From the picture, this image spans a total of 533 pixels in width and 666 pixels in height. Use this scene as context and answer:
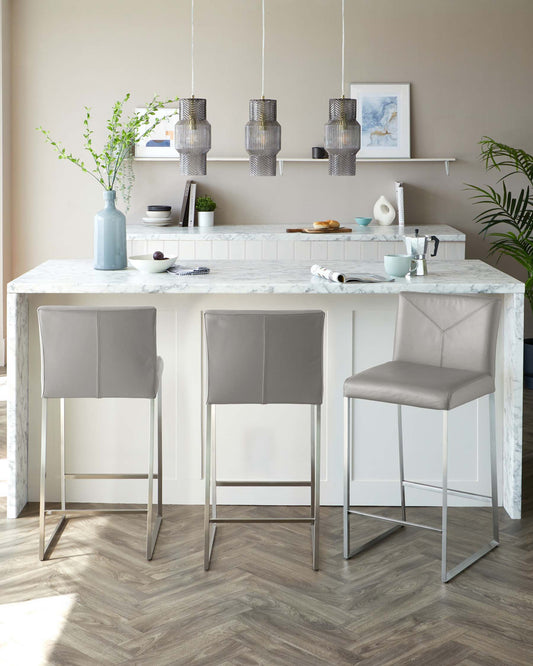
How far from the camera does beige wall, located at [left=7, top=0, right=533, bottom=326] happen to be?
20.3 feet

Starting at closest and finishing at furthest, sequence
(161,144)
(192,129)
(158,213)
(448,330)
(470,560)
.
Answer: (470,560) < (448,330) < (192,129) < (158,213) < (161,144)

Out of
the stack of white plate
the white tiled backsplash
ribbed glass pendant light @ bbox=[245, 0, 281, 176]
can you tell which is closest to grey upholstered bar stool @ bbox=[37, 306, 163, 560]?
ribbed glass pendant light @ bbox=[245, 0, 281, 176]

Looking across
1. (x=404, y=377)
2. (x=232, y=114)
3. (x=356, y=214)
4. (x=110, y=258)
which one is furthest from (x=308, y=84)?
(x=404, y=377)

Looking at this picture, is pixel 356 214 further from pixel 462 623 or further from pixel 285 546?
pixel 462 623

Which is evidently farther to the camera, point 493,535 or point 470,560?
point 493,535

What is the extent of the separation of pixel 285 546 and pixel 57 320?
1.20 metres

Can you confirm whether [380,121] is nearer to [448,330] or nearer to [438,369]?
[448,330]

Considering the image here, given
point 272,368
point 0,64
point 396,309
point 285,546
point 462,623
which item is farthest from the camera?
point 0,64

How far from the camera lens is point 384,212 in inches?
245

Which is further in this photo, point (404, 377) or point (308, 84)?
Answer: point (308, 84)

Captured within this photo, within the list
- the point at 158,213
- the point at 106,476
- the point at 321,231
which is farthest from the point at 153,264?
the point at 158,213

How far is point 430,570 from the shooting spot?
315 centimetres

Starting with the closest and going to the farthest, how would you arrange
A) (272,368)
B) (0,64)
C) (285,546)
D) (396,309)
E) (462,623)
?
1. (462,623)
2. (272,368)
3. (285,546)
4. (396,309)
5. (0,64)

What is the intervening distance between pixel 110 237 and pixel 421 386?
1541mm
